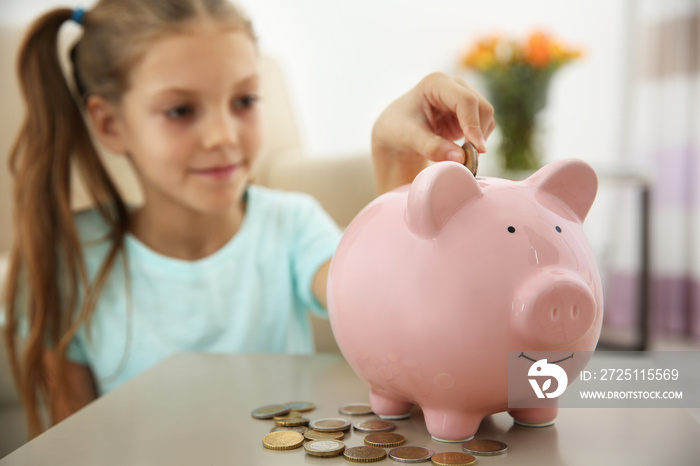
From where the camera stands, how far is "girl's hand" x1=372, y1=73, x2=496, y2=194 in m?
0.45

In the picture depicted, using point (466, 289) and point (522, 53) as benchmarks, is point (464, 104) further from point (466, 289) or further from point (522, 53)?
point (522, 53)

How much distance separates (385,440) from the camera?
372 mm

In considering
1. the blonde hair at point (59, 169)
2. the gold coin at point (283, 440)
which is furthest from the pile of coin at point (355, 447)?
the blonde hair at point (59, 169)

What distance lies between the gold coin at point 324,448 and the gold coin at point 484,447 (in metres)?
0.07

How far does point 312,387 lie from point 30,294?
50 cm

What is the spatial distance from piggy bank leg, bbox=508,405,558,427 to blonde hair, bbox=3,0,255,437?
591 mm

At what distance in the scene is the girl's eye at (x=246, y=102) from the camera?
2.70 feet

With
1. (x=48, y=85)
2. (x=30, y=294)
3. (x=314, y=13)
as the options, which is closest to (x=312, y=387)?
(x=30, y=294)

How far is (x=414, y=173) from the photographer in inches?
21.4

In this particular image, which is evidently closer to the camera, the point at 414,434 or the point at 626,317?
the point at 414,434

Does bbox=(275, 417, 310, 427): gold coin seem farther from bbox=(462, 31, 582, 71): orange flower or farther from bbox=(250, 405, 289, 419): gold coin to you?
bbox=(462, 31, 582, 71): orange flower

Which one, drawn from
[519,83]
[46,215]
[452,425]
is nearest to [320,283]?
[46,215]

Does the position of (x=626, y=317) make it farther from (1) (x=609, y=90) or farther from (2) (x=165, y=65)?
(2) (x=165, y=65)

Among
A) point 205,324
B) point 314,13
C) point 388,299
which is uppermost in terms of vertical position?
point 314,13
